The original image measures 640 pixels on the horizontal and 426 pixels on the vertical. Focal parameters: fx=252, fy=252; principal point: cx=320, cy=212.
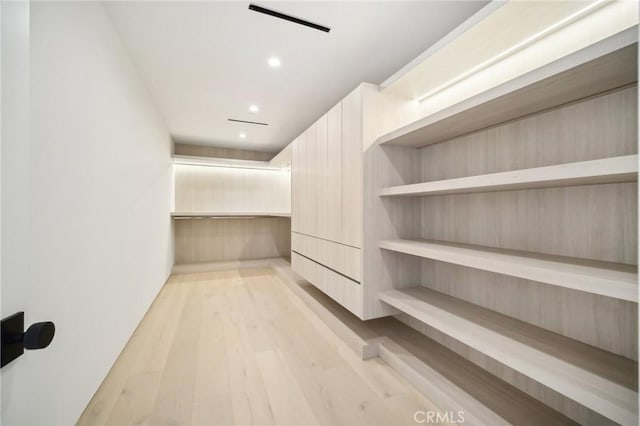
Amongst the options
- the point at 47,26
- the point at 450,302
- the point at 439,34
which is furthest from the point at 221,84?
the point at 450,302

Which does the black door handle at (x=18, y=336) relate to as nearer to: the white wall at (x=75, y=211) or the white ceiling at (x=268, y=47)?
the white wall at (x=75, y=211)

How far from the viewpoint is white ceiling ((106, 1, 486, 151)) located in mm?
1626

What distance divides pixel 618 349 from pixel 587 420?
38cm

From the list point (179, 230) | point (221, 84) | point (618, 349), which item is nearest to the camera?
point (618, 349)

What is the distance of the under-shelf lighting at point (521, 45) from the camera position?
1.12 m

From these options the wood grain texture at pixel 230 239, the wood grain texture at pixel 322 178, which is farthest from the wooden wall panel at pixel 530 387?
the wood grain texture at pixel 230 239

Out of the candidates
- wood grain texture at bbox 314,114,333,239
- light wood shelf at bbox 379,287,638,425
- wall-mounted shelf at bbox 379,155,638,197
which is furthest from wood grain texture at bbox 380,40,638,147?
light wood shelf at bbox 379,287,638,425

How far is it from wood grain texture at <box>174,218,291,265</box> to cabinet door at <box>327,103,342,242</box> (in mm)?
3249

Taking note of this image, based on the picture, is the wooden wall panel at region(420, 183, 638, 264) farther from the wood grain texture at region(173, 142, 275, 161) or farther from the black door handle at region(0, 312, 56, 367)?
the wood grain texture at region(173, 142, 275, 161)

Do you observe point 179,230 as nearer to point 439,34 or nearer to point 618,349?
point 439,34

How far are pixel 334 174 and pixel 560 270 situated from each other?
1549 millimetres

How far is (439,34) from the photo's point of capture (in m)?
1.84

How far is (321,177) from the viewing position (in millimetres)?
2400

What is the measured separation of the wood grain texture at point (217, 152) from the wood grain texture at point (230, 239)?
4.21 ft
